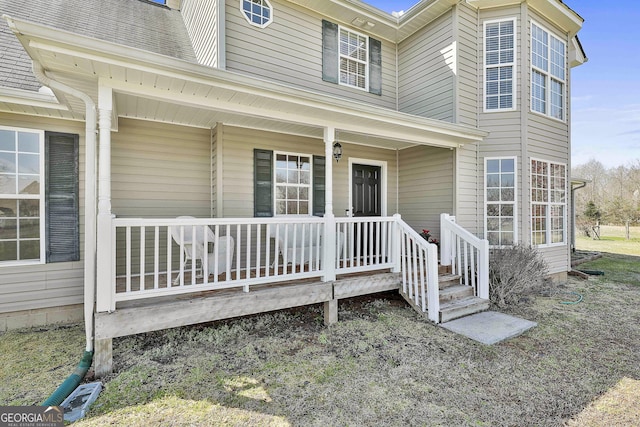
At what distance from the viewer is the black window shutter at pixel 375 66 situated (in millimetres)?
7082

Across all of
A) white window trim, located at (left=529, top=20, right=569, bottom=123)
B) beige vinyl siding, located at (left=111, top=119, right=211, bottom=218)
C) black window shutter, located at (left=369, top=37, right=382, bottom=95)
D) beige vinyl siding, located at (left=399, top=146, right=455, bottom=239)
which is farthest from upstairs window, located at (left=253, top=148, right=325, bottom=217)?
white window trim, located at (left=529, top=20, right=569, bottom=123)

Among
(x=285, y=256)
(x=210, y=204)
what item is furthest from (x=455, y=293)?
(x=210, y=204)

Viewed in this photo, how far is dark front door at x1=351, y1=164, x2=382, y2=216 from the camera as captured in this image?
6.83 meters

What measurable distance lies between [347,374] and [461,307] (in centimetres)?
238

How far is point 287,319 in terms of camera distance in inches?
180

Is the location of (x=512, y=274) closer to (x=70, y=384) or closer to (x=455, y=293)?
(x=455, y=293)

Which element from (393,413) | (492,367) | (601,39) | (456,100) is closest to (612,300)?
(492,367)

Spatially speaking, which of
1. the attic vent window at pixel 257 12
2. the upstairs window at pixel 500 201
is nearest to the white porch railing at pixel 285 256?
the upstairs window at pixel 500 201

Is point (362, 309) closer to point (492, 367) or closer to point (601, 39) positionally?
point (492, 367)

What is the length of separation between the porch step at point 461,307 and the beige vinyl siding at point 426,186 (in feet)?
6.41

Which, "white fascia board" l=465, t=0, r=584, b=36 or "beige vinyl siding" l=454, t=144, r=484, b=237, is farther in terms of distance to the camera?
"white fascia board" l=465, t=0, r=584, b=36

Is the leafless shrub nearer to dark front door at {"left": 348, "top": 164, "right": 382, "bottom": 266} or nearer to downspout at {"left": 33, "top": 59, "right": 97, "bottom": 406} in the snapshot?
dark front door at {"left": 348, "top": 164, "right": 382, "bottom": 266}

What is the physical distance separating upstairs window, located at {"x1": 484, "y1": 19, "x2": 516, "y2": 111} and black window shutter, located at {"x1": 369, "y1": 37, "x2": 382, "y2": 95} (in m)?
2.29

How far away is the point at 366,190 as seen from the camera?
7020mm
